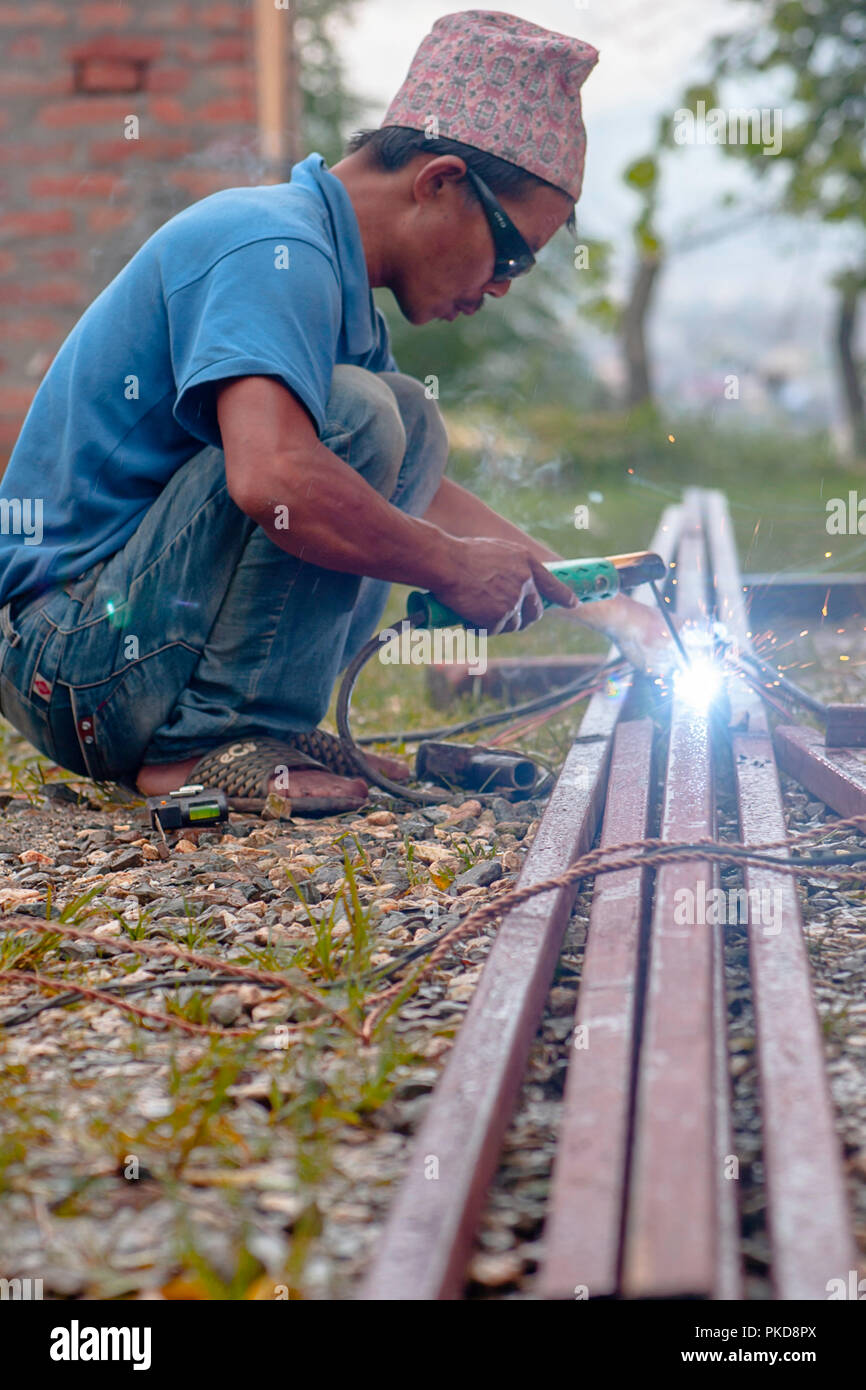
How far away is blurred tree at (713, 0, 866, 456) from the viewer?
9.84 metres

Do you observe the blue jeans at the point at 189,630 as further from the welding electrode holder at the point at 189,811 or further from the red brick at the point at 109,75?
the red brick at the point at 109,75

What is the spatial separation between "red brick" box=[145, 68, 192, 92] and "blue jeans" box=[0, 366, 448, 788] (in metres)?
3.57

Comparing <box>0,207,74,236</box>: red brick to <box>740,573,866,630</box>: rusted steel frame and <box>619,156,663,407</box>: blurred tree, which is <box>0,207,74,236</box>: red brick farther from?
<box>619,156,663,407</box>: blurred tree

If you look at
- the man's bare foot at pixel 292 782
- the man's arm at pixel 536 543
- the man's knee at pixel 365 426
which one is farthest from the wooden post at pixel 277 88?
the man's bare foot at pixel 292 782

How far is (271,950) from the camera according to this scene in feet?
5.60

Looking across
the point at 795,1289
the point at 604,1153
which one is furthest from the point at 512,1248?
the point at 795,1289

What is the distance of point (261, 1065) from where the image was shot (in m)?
1.40

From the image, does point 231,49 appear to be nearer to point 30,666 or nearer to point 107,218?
point 107,218

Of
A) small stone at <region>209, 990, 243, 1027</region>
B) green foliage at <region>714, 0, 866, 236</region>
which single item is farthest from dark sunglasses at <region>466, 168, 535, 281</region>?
green foliage at <region>714, 0, 866, 236</region>

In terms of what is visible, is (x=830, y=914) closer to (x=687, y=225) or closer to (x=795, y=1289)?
(x=795, y=1289)

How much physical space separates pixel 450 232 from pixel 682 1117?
1.76 m

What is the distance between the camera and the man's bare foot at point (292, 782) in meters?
2.39

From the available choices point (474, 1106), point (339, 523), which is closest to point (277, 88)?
point (339, 523)

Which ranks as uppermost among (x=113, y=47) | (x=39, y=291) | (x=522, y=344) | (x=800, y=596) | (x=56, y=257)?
(x=522, y=344)
